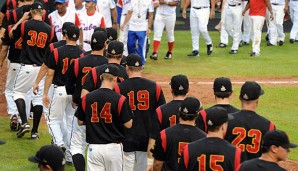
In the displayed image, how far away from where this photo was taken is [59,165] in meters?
6.09

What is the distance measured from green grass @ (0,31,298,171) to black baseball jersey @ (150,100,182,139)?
3103mm

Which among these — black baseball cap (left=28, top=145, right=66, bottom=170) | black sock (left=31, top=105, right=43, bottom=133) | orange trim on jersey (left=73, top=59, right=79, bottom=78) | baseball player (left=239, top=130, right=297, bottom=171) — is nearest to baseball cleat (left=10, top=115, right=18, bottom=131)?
black sock (left=31, top=105, right=43, bottom=133)

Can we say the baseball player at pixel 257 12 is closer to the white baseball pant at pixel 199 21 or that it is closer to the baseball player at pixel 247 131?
the white baseball pant at pixel 199 21

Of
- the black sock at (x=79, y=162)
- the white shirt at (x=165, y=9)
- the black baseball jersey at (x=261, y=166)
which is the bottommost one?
the white shirt at (x=165, y=9)

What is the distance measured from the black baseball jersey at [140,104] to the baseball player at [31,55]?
3.38 m

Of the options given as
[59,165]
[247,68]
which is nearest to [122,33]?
[247,68]

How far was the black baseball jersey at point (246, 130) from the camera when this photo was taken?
840 cm

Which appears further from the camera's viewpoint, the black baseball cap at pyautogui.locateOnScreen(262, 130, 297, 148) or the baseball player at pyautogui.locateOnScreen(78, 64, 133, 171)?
the baseball player at pyautogui.locateOnScreen(78, 64, 133, 171)

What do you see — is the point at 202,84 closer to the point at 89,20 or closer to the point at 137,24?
the point at 137,24

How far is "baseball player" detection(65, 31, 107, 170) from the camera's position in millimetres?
10844

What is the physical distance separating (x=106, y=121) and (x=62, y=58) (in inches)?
105

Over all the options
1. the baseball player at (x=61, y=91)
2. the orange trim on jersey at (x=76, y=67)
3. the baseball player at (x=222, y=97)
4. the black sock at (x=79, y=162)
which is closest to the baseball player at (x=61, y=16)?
the baseball player at (x=61, y=91)

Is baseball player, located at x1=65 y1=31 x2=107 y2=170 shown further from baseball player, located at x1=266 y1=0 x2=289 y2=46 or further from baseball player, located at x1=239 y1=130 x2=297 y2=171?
baseball player, located at x1=266 y1=0 x2=289 y2=46

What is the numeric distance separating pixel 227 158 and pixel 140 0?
38.2ft
